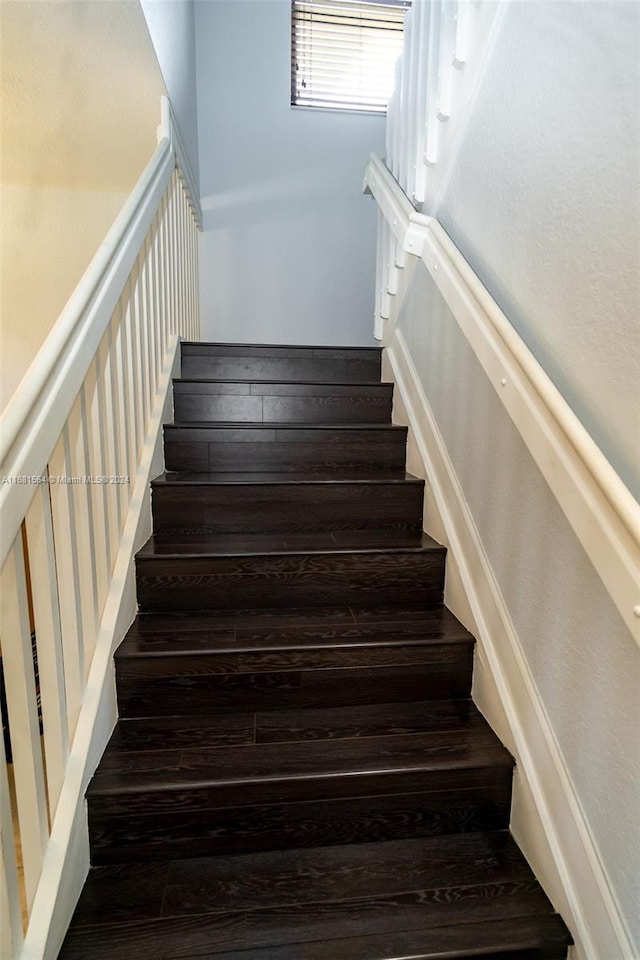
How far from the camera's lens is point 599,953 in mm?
934

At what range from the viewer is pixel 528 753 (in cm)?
120

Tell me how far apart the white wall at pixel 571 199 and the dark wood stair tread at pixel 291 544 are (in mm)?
773

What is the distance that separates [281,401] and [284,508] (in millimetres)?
632

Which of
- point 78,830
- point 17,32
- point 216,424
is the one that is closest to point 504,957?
point 78,830

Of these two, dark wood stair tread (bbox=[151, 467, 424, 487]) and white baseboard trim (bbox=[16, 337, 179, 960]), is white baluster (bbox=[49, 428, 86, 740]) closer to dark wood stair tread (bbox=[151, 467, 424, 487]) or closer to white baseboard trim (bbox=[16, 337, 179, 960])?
white baseboard trim (bbox=[16, 337, 179, 960])

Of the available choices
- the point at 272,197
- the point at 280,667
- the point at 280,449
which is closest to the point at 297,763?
the point at 280,667

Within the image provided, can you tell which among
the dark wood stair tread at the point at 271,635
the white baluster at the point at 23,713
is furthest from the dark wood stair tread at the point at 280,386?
the white baluster at the point at 23,713

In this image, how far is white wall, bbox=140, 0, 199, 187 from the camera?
211 centimetres

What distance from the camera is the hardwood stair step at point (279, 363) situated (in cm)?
247

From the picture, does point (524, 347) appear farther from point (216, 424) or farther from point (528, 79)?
point (216, 424)

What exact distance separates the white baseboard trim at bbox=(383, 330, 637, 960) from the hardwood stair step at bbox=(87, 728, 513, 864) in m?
0.08

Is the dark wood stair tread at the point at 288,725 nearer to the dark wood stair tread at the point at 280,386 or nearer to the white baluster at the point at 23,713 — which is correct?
the white baluster at the point at 23,713

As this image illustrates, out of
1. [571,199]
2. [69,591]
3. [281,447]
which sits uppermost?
[571,199]

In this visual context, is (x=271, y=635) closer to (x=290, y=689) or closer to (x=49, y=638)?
(x=290, y=689)
